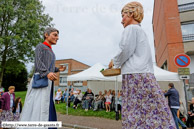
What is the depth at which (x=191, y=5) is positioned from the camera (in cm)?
1459

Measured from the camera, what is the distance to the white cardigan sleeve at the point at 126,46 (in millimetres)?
1768

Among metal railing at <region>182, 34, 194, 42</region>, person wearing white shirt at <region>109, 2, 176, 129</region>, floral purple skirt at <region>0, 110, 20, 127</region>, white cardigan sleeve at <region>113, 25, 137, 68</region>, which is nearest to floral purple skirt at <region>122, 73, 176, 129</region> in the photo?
person wearing white shirt at <region>109, 2, 176, 129</region>

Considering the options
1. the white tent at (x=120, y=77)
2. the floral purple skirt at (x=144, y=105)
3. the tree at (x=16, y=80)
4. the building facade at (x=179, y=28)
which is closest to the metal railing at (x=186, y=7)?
the building facade at (x=179, y=28)

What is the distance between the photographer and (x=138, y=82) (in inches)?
65.8

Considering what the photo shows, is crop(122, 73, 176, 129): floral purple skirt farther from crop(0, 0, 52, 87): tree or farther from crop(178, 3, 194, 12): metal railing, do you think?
crop(178, 3, 194, 12): metal railing

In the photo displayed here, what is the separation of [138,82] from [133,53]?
378 mm

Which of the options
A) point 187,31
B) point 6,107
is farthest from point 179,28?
point 6,107

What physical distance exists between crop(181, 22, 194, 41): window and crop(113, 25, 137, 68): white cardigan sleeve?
15848 mm

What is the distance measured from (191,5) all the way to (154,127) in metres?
17.3

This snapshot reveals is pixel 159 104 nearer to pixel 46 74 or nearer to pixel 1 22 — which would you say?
pixel 46 74

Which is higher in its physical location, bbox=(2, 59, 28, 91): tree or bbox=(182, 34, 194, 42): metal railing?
bbox=(182, 34, 194, 42): metal railing

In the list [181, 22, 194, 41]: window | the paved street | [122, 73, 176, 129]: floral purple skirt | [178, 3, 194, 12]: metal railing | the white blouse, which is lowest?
the paved street

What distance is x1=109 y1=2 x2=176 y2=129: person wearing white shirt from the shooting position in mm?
1553

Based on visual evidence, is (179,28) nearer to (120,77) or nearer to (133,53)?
(120,77)
